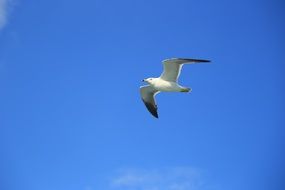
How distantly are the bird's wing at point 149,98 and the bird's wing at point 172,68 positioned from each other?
1401 millimetres

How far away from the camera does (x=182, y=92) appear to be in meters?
16.9

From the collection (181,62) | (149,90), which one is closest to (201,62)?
(181,62)

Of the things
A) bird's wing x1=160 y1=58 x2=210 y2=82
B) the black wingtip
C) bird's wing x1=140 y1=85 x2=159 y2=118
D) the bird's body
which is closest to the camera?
bird's wing x1=160 y1=58 x2=210 y2=82

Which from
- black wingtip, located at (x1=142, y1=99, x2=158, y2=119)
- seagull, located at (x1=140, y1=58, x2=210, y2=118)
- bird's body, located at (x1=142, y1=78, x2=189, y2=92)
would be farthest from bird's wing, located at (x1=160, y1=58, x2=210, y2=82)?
black wingtip, located at (x1=142, y1=99, x2=158, y2=119)

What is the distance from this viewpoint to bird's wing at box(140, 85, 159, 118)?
61.3 ft

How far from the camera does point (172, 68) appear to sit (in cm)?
1698

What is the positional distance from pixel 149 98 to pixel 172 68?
215cm

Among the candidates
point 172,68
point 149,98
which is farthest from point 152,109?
point 172,68

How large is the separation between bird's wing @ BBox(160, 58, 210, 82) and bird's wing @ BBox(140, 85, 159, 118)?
4.60 feet

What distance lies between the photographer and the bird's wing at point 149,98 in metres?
18.7

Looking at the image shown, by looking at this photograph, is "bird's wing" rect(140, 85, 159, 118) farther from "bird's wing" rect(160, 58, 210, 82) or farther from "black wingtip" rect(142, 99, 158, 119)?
"bird's wing" rect(160, 58, 210, 82)

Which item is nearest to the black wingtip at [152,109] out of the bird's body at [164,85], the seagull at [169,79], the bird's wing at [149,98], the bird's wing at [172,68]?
the bird's wing at [149,98]

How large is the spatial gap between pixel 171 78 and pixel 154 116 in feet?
6.93

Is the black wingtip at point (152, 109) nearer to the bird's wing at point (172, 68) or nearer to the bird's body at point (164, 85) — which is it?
the bird's body at point (164, 85)
